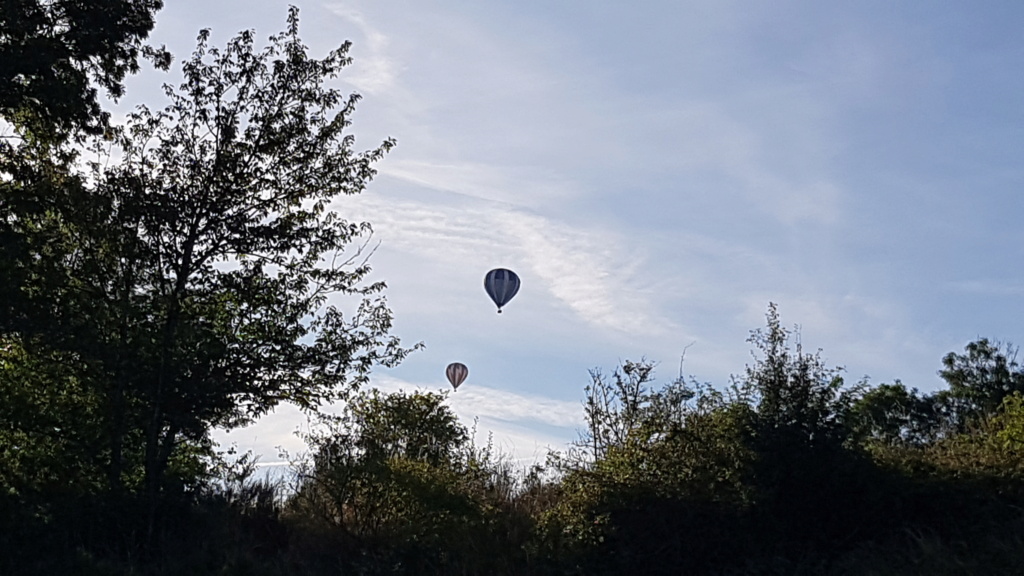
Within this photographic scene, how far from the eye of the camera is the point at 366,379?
61.9ft

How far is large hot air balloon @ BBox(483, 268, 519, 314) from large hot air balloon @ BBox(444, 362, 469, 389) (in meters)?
3.79

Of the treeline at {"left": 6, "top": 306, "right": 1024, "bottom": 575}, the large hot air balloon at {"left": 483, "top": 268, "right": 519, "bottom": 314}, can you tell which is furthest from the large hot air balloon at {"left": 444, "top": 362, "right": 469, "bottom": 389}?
the treeline at {"left": 6, "top": 306, "right": 1024, "bottom": 575}

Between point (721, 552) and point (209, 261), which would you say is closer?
point (721, 552)

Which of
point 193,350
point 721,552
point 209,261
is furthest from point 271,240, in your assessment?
point 721,552

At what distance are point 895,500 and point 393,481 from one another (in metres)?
7.81

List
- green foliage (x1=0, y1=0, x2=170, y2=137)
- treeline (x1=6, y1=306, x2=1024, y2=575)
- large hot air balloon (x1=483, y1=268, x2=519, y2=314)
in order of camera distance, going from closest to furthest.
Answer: treeline (x1=6, y1=306, x2=1024, y2=575) → green foliage (x1=0, y1=0, x2=170, y2=137) → large hot air balloon (x1=483, y1=268, x2=519, y2=314)

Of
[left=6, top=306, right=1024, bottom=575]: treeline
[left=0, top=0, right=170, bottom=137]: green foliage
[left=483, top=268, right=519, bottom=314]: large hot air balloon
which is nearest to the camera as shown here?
[left=6, top=306, right=1024, bottom=575]: treeline

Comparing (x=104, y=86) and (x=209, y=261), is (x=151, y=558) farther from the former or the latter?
(x=104, y=86)

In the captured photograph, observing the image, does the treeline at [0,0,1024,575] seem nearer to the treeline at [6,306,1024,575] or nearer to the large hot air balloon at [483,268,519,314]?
the treeline at [6,306,1024,575]

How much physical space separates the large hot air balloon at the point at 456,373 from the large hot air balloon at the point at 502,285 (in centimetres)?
379

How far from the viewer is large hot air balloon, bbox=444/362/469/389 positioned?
3453 cm

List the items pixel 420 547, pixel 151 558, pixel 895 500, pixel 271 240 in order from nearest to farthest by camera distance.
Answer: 1. pixel 895 500
2. pixel 420 547
3. pixel 151 558
4. pixel 271 240

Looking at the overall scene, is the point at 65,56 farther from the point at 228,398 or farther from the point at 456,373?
the point at 456,373

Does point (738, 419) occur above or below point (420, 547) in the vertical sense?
above
